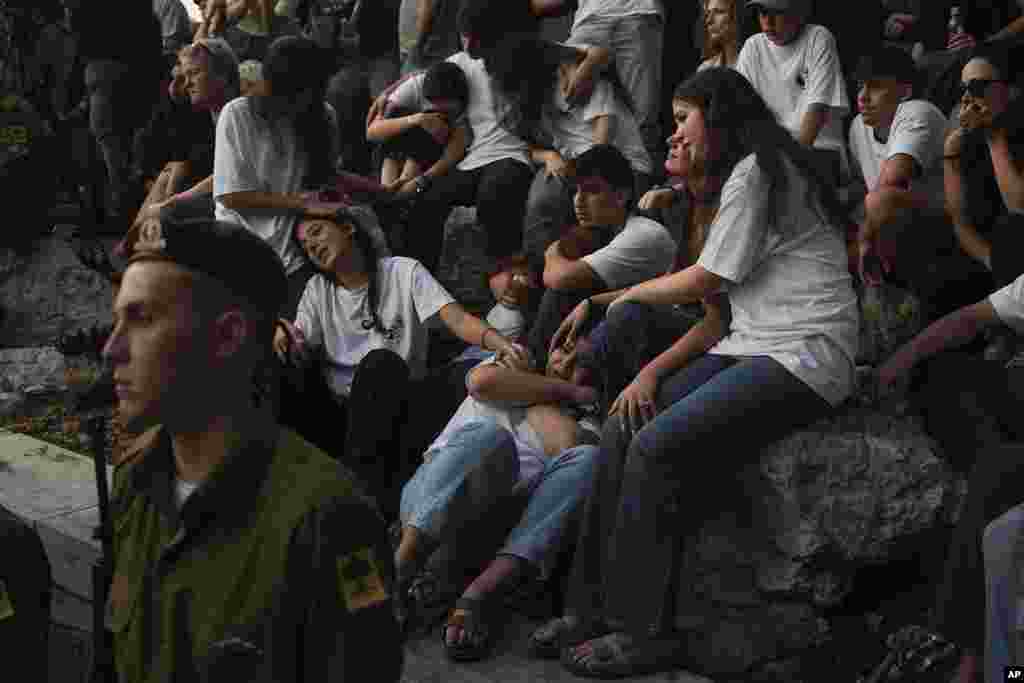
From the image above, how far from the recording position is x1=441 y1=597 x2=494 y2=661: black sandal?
14.1 ft

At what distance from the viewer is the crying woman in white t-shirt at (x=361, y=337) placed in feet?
16.4

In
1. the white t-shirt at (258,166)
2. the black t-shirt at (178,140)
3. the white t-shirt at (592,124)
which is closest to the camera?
the white t-shirt at (258,166)

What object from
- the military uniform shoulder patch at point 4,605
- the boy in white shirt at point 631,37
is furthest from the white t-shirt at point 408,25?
the military uniform shoulder patch at point 4,605

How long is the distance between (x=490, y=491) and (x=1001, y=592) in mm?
1746

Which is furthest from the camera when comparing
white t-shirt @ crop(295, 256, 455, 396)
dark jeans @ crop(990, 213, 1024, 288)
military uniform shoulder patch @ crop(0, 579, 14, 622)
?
white t-shirt @ crop(295, 256, 455, 396)

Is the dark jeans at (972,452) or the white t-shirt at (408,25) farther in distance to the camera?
the white t-shirt at (408,25)

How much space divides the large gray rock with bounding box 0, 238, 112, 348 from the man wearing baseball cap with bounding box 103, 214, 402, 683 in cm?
649

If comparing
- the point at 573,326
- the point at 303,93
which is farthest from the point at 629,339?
the point at 303,93

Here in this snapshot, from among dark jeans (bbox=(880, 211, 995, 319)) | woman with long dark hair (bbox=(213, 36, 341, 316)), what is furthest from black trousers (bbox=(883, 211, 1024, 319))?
woman with long dark hair (bbox=(213, 36, 341, 316))

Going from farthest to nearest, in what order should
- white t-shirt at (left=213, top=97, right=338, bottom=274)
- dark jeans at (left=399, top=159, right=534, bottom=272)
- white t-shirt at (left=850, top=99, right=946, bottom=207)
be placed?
dark jeans at (left=399, top=159, right=534, bottom=272) < white t-shirt at (left=213, top=97, right=338, bottom=274) < white t-shirt at (left=850, top=99, right=946, bottom=207)

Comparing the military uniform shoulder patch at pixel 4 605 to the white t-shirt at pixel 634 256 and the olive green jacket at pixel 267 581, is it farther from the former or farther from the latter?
the white t-shirt at pixel 634 256

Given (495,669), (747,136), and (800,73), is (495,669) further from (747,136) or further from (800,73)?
(800,73)

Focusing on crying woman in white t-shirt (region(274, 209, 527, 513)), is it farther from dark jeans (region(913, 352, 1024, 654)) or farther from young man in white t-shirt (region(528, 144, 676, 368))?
dark jeans (region(913, 352, 1024, 654))

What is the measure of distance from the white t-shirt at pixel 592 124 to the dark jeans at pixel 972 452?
2540 millimetres
